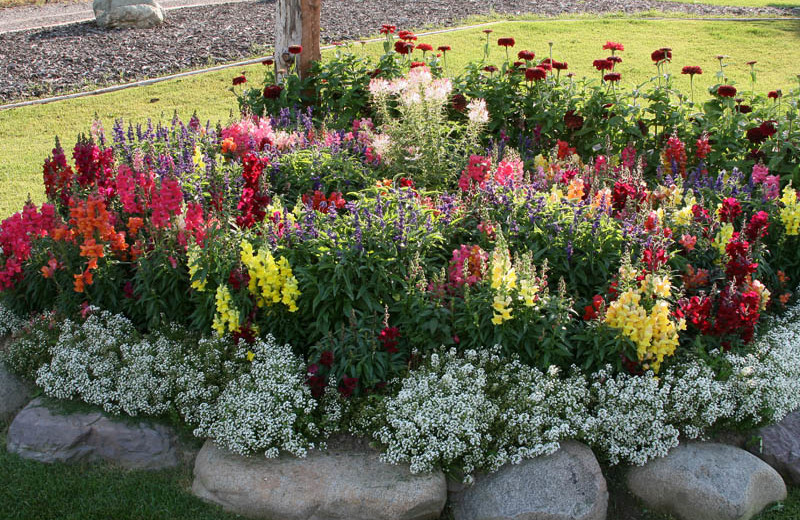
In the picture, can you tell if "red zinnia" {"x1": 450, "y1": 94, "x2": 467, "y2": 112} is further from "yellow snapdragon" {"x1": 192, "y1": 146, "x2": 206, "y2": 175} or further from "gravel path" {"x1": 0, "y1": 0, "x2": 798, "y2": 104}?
"gravel path" {"x1": 0, "y1": 0, "x2": 798, "y2": 104}

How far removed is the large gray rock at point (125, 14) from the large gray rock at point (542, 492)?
12.6 m

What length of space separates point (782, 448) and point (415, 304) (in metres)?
2.29

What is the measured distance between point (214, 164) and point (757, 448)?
14.3ft

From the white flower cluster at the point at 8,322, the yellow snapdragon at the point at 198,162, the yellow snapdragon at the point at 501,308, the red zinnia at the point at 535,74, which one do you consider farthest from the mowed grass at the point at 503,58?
the yellow snapdragon at the point at 501,308

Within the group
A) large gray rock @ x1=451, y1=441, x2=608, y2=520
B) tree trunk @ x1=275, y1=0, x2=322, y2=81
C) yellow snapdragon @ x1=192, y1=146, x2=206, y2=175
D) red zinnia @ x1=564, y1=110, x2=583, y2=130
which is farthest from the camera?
tree trunk @ x1=275, y1=0, x2=322, y2=81

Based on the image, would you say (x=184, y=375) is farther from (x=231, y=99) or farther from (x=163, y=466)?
(x=231, y=99)

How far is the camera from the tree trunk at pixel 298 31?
8781mm

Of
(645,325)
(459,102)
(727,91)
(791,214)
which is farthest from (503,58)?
(645,325)

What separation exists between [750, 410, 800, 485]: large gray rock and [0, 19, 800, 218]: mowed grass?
593cm

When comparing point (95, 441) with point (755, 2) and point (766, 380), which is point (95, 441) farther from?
point (755, 2)

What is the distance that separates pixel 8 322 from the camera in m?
5.57

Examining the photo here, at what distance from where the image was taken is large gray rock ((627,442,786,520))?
13.4ft

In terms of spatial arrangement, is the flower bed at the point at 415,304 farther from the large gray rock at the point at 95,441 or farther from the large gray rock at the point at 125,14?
the large gray rock at the point at 125,14

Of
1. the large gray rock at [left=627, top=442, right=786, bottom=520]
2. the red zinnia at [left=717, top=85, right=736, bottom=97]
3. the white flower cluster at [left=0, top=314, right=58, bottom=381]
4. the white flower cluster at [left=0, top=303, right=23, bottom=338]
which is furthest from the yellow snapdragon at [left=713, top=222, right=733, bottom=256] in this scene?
the white flower cluster at [left=0, top=303, right=23, bottom=338]
